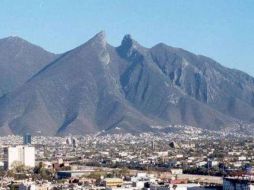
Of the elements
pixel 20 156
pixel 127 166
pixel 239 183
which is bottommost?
pixel 239 183

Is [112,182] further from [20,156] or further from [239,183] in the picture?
[20,156]

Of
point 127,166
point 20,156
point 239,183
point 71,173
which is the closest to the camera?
point 239,183

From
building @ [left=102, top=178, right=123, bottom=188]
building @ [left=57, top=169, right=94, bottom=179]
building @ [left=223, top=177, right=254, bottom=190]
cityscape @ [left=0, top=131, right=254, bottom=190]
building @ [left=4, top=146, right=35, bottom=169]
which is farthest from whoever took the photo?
building @ [left=4, top=146, right=35, bottom=169]

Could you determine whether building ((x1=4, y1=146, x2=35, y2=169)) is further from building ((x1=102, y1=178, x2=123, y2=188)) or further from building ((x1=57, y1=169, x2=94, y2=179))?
building ((x1=102, y1=178, x2=123, y2=188))

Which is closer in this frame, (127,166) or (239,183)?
(239,183)

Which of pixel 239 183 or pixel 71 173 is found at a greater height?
pixel 71 173

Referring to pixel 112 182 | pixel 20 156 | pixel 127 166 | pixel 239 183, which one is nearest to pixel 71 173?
pixel 112 182

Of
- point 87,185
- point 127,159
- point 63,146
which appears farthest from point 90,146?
point 87,185

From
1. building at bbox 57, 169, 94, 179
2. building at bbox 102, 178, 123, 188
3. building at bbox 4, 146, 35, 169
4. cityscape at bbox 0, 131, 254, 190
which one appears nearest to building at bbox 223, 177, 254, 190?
cityscape at bbox 0, 131, 254, 190

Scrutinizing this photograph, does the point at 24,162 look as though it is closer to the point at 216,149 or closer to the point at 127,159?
the point at 127,159
